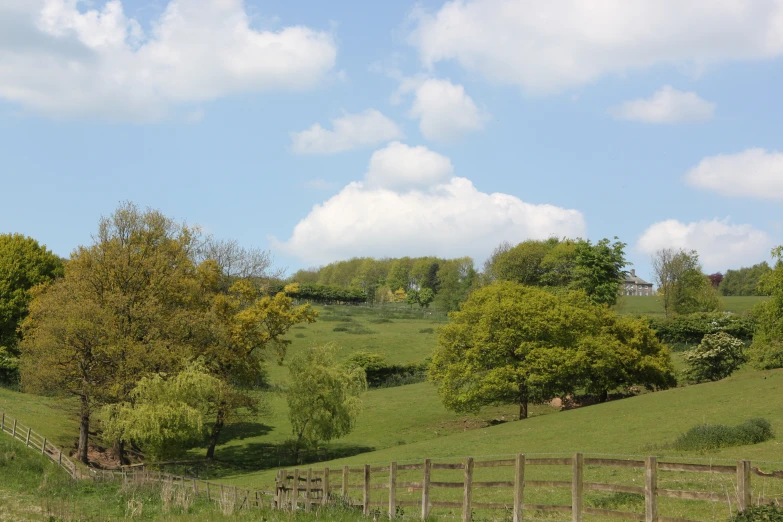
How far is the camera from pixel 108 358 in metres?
44.8

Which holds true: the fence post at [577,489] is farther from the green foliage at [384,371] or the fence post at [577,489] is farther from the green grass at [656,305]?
the green grass at [656,305]

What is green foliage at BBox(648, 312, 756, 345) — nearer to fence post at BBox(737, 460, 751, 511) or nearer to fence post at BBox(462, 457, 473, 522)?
fence post at BBox(462, 457, 473, 522)

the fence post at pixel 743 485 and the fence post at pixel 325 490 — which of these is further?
the fence post at pixel 325 490

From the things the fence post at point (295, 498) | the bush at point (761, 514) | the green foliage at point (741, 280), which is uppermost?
the green foliage at point (741, 280)

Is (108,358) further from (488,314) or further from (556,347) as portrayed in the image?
(556,347)

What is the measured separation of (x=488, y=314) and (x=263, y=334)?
18202mm

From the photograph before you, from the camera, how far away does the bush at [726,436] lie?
1099 inches

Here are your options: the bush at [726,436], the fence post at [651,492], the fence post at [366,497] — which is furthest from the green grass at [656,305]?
the fence post at [651,492]

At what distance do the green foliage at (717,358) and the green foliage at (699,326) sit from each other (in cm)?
1764

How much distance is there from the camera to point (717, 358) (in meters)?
61.2

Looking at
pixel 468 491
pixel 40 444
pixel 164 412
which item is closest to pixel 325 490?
pixel 468 491

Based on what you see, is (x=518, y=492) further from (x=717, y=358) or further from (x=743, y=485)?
→ (x=717, y=358)

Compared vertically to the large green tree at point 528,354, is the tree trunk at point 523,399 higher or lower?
lower

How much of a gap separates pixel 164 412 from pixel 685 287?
9551cm
